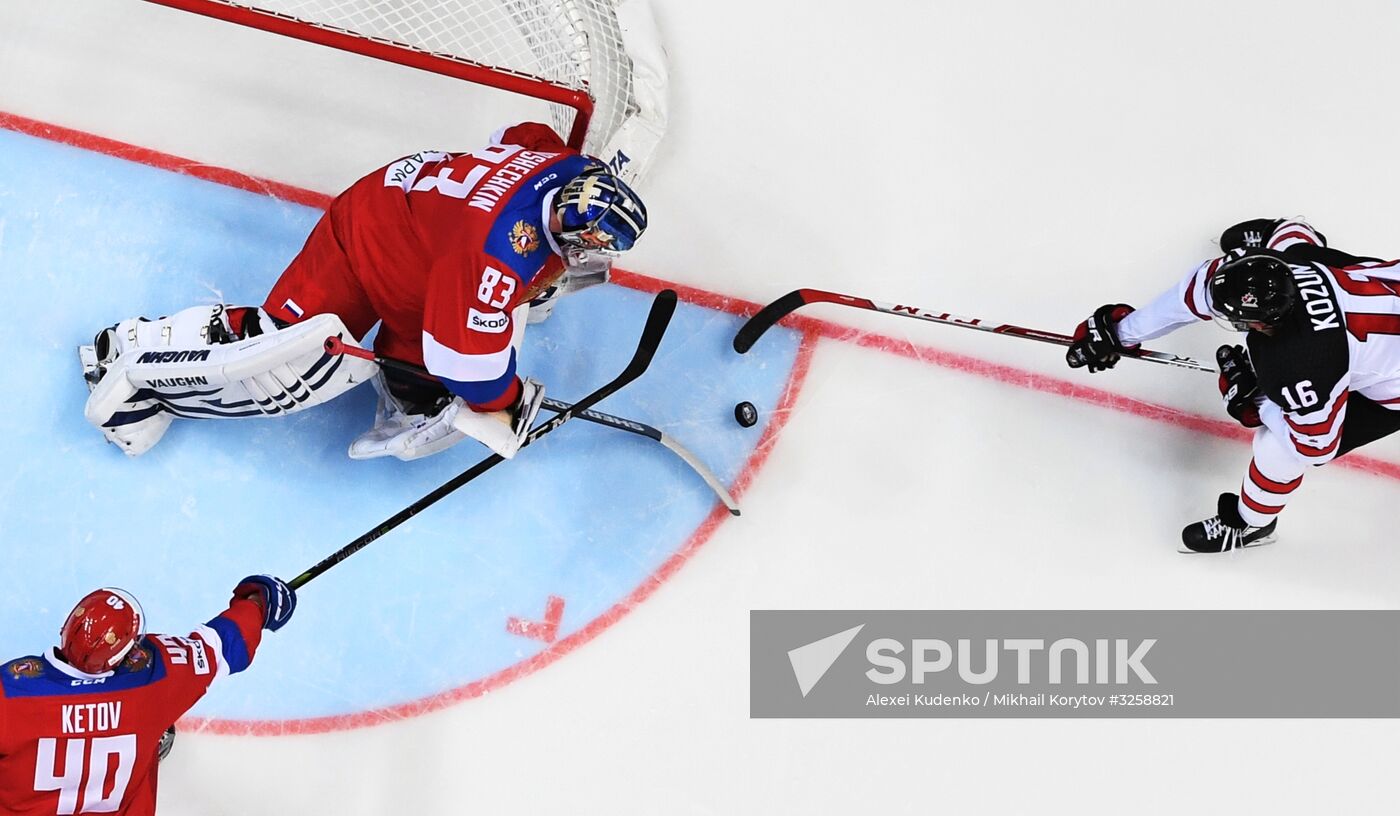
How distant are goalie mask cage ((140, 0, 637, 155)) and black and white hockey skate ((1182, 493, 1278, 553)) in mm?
2223

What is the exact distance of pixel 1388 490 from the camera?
3887 mm

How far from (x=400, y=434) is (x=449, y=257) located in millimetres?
658

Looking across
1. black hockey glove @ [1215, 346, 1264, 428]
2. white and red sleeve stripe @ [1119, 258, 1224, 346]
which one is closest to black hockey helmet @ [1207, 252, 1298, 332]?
white and red sleeve stripe @ [1119, 258, 1224, 346]

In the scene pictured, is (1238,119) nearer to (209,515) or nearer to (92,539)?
(209,515)

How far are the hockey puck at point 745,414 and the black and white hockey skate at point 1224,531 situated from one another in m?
1.42

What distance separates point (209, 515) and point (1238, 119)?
3.69 metres

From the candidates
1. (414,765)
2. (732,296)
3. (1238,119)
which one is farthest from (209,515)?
(1238,119)

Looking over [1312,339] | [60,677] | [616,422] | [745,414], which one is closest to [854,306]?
[745,414]

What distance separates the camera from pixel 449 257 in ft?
9.48

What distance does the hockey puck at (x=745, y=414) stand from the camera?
367cm

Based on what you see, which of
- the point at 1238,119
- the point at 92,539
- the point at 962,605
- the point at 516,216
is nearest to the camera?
the point at 516,216

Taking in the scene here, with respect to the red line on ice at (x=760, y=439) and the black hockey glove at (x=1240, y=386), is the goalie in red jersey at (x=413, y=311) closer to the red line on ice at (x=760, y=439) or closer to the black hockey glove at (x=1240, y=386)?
the red line on ice at (x=760, y=439)

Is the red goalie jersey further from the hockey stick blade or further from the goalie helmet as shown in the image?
the hockey stick blade

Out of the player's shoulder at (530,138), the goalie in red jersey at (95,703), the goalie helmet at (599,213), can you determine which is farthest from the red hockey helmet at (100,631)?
the player's shoulder at (530,138)
